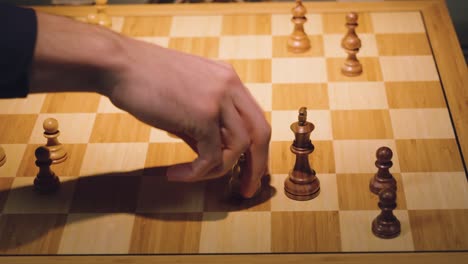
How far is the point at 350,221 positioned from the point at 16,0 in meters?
2.21

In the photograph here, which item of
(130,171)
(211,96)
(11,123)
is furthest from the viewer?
(11,123)

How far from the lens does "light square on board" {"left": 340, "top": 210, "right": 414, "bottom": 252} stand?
5.71 ft

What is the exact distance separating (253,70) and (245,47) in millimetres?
136

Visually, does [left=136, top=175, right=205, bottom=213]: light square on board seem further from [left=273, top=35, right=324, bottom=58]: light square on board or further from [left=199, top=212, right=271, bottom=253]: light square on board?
[left=273, top=35, right=324, bottom=58]: light square on board

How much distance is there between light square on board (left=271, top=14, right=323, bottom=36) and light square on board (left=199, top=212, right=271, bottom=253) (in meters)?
0.88

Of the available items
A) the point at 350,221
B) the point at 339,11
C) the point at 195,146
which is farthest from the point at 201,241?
the point at 339,11

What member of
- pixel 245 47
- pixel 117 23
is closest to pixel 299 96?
pixel 245 47

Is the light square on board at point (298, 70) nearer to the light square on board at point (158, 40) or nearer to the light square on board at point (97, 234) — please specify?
the light square on board at point (158, 40)

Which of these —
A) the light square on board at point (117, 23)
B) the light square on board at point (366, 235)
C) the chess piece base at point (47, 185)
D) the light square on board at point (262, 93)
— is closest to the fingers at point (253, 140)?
the light square on board at point (366, 235)

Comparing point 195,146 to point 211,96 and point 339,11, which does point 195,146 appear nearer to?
point 211,96

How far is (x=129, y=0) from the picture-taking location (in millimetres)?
3539

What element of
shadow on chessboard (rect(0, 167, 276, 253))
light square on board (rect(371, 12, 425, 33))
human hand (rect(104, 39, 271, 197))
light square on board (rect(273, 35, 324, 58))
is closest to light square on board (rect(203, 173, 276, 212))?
shadow on chessboard (rect(0, 167, 276, 253))

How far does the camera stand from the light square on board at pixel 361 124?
2.08 metres

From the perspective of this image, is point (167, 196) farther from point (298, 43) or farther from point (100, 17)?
point (100, 17)
